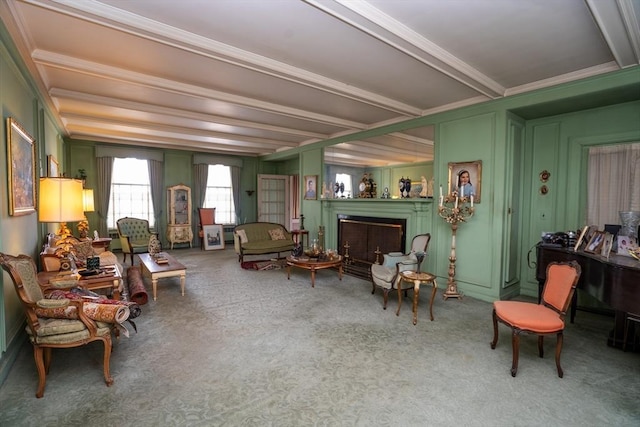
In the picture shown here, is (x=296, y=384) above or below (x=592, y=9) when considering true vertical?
below

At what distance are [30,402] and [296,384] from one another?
1.84 metres

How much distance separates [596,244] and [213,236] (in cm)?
815

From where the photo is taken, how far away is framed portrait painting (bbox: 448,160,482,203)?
4.55m

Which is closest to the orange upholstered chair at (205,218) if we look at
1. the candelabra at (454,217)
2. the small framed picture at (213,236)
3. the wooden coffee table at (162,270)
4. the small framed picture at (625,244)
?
the small framed picture at (213,236)

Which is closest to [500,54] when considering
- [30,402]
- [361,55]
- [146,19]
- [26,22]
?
[361,55]

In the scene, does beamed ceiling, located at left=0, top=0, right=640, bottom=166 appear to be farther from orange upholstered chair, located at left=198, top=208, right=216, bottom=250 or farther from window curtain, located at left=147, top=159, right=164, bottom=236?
orange upholstered chair, located at left=198, top=208, right=216, bottom=250

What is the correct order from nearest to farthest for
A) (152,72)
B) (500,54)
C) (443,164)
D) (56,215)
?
(56,215), (500,54), (152,72), (443,164)

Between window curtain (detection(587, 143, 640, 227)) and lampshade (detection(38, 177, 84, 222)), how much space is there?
6.04 metres

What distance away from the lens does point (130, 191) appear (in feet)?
27.6

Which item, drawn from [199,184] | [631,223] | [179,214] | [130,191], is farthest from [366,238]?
[130,191]

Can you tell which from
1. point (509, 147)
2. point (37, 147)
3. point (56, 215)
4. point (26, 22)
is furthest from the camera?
point (509, 147)

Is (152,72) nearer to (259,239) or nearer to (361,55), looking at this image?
(361,55)

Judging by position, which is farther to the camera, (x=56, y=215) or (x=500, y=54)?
(x=500, y=54)

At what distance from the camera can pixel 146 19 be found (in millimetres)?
2578
